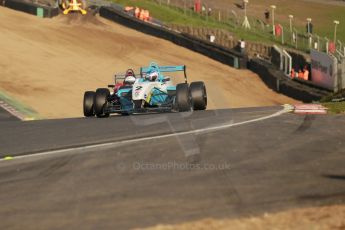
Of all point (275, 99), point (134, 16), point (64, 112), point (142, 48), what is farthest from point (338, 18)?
point (64, 112)

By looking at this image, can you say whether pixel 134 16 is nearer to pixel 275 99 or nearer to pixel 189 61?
pixel 189 61

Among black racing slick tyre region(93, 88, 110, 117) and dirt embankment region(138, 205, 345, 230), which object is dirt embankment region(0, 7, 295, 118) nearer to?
black racing slick tyre region(93, 88, 110, 117)

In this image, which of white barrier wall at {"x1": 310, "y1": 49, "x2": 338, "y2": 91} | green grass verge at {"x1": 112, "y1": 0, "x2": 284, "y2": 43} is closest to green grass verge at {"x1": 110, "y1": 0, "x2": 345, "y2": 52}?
green grass verge at {"x1": 112, "y1": 0, "x2": 284, "y2": 43}

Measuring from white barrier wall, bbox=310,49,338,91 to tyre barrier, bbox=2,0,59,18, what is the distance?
55.2 ft

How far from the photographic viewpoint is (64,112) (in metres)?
19.4

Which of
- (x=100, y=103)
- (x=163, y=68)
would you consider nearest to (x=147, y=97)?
(x=100, y=103)

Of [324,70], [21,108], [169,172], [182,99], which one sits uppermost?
[169,172]

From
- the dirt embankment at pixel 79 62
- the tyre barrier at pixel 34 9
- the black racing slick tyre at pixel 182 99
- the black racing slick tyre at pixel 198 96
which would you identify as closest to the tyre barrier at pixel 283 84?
the dirt embankment at pixel 79 62

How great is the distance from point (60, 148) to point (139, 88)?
497 cm

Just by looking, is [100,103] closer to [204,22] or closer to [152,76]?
[152,76]

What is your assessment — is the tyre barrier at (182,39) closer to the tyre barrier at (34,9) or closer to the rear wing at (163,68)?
the tyre barrier at (34,9)

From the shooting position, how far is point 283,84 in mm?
25188

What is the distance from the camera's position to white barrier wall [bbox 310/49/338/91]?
22.9 m

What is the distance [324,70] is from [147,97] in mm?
11550
